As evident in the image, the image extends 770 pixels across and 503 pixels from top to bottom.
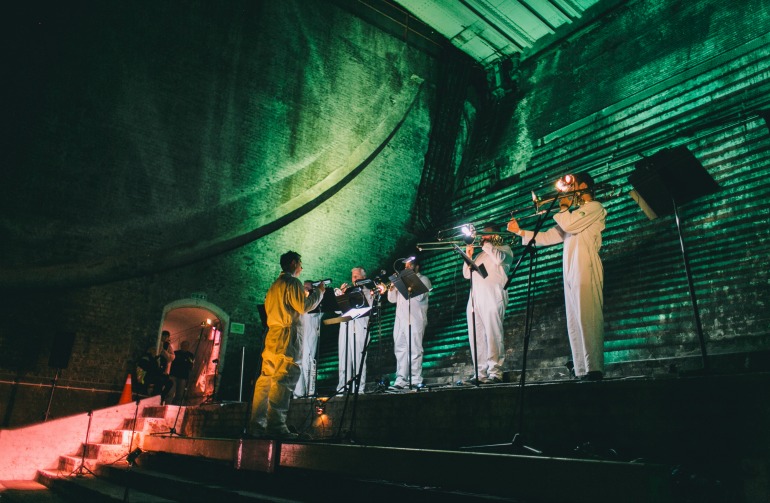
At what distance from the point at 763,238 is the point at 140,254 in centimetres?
968

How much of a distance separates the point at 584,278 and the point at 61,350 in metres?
7.94

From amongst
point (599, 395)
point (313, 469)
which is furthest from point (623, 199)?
point (313, 469)

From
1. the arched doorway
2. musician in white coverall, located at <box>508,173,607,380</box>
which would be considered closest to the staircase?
the arched doorway

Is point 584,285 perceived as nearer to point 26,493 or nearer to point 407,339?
point 407,339

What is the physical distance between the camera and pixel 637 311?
21.1 feet

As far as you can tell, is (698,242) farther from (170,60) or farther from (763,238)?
(170,60)

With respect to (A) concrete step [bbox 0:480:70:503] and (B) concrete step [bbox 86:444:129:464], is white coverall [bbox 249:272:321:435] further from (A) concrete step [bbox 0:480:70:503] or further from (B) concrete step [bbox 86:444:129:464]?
(B) concrete step [bbox 86:444:129:464]

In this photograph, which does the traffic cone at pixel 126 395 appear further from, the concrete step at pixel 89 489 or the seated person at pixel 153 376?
the concrete step at pixel 89 489

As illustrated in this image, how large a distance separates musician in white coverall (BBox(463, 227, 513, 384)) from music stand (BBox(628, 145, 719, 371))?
217cm

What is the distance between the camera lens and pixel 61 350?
328 inches

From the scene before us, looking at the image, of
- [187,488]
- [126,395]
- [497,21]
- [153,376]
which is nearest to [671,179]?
[187,488]

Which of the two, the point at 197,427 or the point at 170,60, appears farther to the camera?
the point at 170,60

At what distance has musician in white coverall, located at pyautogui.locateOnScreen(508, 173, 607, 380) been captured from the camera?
453cm

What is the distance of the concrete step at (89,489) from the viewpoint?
461 centimetres
